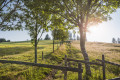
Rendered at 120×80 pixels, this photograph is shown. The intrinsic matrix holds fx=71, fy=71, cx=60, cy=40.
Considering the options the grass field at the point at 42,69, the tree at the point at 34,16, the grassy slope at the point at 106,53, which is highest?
the tree at the point at 34,16

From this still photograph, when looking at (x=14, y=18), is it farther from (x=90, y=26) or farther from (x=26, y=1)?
(x=90, y=26)

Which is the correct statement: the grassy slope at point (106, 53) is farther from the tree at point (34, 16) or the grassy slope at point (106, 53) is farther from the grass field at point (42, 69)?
the tree at point (34, 16)

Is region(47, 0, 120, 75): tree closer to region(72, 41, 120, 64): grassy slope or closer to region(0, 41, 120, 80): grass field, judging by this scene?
region(0, 41, 120, 80): grass field

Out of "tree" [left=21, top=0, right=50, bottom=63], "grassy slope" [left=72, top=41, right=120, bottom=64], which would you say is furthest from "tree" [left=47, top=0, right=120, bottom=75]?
"grassy slope" [left=72, top=41, right=120, bottom=64]

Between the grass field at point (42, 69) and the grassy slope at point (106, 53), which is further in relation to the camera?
the grassy slope at point (106, 53)

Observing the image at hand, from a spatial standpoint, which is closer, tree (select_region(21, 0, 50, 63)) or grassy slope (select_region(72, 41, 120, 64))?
tree (select_region(21, 0, 50, 63))

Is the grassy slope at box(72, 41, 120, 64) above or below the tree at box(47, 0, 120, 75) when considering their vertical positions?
below

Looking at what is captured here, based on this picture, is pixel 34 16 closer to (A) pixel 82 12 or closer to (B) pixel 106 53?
(A) pixel 82 12

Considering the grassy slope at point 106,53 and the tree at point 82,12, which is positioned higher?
the tree at point 82,12

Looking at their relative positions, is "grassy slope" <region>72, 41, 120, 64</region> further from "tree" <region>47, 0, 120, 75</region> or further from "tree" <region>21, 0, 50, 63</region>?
"tree" <region>21, 0, 50, 63</region>

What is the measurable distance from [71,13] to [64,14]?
928mm

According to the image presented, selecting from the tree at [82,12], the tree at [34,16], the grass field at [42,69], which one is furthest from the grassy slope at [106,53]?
the tree at [34,16]

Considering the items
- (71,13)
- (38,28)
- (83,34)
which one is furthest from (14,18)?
(83,34)

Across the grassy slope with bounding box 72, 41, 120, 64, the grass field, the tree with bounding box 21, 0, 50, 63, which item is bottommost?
the grassy slope with bounding box 72, 41, 120, 64
